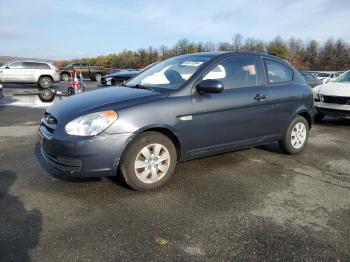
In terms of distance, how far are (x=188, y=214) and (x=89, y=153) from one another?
1207 millimetres

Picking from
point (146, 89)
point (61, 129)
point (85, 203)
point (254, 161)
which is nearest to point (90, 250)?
Answer: point (85, 203)

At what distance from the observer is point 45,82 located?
70.7ft

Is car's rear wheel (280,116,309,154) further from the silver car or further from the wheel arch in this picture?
the silver car

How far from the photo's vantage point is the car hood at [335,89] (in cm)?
869

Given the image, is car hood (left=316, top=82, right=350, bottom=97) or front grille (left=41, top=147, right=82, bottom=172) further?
car hood (left=316, top=82, right=350, bottom=97)

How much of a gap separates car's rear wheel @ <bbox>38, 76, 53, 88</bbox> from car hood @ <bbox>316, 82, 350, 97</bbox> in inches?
661

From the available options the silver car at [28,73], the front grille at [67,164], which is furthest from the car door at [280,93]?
the silver car at [28,73]

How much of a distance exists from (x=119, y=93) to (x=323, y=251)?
2.86 metres

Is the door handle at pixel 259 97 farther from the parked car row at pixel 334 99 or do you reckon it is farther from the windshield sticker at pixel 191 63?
the parked car row at pixel 334 99

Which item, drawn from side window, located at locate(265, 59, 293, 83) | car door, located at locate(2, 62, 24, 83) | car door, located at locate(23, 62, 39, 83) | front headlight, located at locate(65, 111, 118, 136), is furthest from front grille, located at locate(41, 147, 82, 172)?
car door, located at locate(2, 62, 24, 83)

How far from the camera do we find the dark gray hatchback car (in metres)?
3.78

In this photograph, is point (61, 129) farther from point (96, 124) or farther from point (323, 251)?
point (323, 251)

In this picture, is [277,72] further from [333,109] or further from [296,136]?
[333,109]

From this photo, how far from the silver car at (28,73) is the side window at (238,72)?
18593 millimetres
